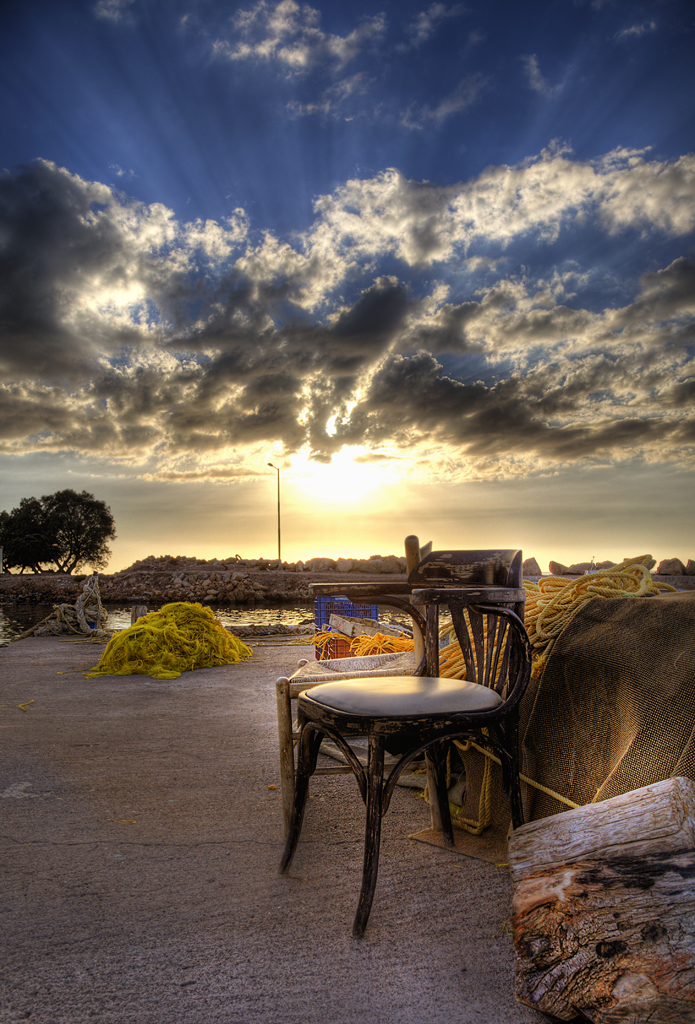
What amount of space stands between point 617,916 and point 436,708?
692 millimetres

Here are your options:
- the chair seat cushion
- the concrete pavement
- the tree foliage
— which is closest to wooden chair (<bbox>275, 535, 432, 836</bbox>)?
the concrete pavement

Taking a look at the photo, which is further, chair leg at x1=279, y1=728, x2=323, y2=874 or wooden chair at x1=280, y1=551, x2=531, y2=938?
chair leg at x1=279, y1=728, x2=323, y2=874

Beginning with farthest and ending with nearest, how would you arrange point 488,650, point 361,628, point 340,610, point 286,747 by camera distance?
1. point 340,610
2. point 361,628
3. point 286,747
4. point 488,650

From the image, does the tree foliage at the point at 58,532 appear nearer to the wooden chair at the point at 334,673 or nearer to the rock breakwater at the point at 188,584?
the rock breakwater at the point at 188,584

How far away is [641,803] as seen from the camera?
1587 millimetres

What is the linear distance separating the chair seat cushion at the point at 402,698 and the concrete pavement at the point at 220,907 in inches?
28.4

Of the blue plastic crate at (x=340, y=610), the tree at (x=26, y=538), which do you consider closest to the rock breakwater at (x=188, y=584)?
the tree at (x=26, y=538)

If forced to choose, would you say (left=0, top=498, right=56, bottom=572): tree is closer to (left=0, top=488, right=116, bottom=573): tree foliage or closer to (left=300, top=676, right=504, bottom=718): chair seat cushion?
(left=0, top=488, right=116, bottom=573): tree foliage

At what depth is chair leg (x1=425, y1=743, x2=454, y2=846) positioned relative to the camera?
249 cm

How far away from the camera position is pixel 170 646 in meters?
7.48

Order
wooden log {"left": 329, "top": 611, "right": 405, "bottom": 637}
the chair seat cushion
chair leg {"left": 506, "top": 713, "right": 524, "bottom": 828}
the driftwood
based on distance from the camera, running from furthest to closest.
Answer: wooden log {"left": 329, "top": 611, "right": 405, "bottom": 637}, chair leg {"left": 506, "top": 713, "right": 524, "bottom": 828}, the chair seat cushion, the driftwood

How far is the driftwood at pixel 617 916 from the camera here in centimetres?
139

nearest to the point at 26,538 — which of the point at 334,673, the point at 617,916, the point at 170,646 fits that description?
the point at 170,646

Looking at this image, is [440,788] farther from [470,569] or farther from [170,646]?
[170,646]
